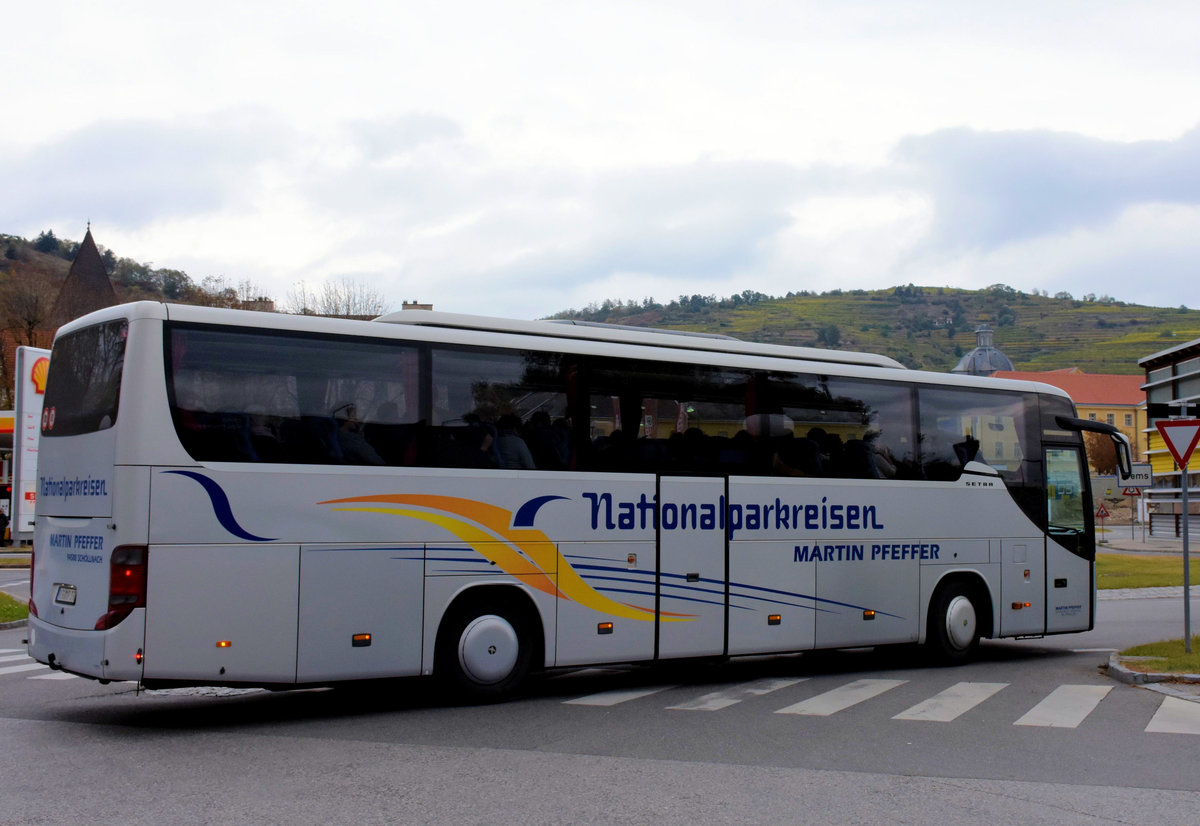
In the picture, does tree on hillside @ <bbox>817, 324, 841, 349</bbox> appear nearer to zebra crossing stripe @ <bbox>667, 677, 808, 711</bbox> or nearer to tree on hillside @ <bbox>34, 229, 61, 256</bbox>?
tree on hillside @ <bbox>34, 229, 61, 256</bbox>

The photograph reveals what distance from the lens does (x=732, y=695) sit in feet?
36.0

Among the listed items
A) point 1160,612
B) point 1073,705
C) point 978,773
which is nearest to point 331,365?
point 978,773

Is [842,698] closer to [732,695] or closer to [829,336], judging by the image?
[732,695]

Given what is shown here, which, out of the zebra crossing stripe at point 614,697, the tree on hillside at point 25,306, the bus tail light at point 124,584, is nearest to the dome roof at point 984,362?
the tree on hillside at point 25,306

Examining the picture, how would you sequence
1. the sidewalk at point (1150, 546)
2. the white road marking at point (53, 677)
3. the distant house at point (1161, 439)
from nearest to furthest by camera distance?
the white road marking at point (53, 677), the sidewalk at point (1150, 546), the distant house at point (1161, 439)

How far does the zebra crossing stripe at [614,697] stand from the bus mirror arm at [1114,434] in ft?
22.0

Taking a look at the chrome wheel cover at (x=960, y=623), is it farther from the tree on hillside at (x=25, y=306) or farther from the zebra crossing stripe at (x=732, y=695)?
the tree on hillside at (x=25, y=306)

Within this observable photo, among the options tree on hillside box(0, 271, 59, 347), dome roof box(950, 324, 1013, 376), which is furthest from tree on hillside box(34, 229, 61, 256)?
dome roof box(950, 324, 1013, 376)

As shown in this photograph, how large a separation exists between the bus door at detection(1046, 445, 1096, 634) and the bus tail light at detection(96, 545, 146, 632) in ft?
35.8

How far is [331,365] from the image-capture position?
30.5ft

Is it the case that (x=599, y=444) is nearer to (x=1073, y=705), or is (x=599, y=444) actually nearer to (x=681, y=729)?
(x=681, y=729)

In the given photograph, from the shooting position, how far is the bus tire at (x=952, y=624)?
1338 centimetres

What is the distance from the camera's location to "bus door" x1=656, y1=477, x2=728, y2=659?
1116 centimetres

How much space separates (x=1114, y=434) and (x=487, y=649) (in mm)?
8901
